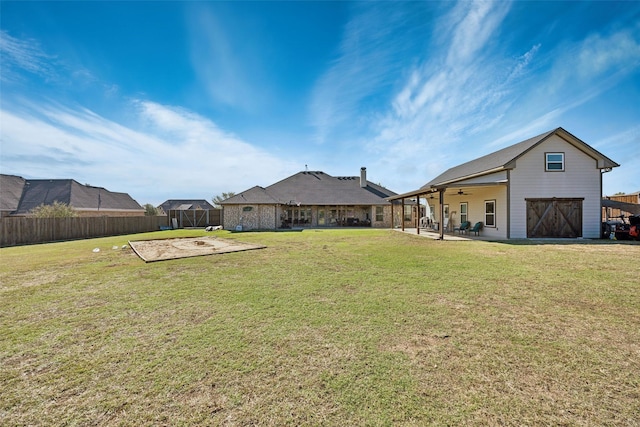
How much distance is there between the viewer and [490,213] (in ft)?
48.8

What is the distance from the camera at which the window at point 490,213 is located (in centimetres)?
1453

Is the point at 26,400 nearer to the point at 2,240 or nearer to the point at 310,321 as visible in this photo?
the point at 310,321

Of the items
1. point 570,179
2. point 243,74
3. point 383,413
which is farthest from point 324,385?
point 570,179

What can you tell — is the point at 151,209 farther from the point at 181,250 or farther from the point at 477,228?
the point at 477,228

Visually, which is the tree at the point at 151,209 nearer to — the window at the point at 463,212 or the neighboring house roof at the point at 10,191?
the neighboring house roof at the point at 10,191

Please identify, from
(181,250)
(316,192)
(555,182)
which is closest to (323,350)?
(181,250)

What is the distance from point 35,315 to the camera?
3969 mm

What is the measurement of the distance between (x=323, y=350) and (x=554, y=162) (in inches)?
669

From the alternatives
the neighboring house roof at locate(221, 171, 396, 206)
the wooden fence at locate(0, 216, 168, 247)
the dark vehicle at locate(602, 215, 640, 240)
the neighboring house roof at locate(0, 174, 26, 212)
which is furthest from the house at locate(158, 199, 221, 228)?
the dark vehicle at locate(602, 215, 640, 240)

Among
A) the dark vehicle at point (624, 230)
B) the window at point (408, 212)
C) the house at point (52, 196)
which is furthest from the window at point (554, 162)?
the house at point (52, 196)

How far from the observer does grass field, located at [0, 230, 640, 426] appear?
204cm

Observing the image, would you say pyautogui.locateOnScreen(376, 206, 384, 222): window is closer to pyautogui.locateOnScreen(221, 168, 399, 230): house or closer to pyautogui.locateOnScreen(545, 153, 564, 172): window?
pyautogui.locateOnScreen(221, 168, 399, 230): house

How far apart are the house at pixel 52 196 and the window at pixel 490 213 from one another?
37.6 meters

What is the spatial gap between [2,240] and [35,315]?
50.8 feet
